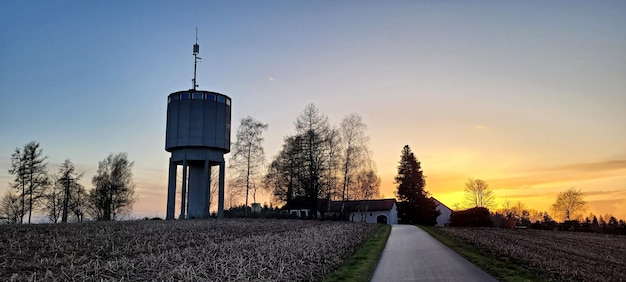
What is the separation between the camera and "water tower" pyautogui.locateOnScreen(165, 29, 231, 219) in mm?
33719

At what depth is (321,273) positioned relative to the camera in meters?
11.2

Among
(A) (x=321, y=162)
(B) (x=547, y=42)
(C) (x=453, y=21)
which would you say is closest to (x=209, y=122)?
(A) (x=321, y=162)

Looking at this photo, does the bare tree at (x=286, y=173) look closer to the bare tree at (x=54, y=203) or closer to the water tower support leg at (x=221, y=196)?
the water tower support leg at (x=221, y=196)

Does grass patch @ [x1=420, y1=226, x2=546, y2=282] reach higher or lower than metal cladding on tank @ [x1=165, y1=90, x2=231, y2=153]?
lower

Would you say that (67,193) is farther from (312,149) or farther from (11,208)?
(312,149)

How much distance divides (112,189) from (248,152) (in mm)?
16609

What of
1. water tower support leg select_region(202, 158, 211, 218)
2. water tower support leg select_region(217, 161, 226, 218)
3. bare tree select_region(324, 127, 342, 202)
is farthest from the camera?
bare tree select_region(324, 127, 342, 202)

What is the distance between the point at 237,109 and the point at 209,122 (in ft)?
25.8

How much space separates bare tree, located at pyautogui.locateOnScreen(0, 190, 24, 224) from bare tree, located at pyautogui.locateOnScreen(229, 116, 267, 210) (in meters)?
19.4

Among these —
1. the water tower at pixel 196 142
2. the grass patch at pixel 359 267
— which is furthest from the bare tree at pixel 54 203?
the grass patch at pixel 359 267

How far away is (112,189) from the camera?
47.1 meters

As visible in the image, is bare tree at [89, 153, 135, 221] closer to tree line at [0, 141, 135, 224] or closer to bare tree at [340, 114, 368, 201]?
tree line at [0, 141, 135, 224]

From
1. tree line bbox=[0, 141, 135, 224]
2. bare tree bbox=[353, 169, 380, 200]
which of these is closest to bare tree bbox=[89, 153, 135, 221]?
tree line bbox=[0, 141, 135, 224]

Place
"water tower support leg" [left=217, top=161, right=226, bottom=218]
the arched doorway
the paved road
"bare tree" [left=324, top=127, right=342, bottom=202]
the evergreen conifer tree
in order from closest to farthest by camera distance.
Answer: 1. the paved road
2. "water tower support leg" [left=217, top=161, right=226, bottom=218]
3. "bare tree" [left=324, top=127, right=342, bottom=202]
4. the evergreen conifer tree
5. the arched doorway
